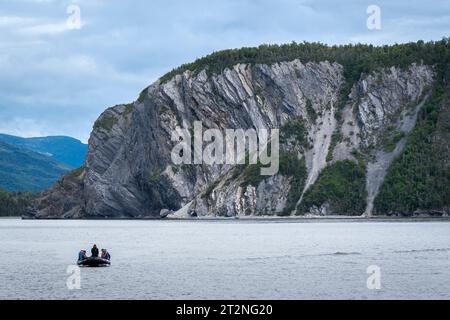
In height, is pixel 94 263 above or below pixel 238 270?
above

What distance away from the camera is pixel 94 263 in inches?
4432

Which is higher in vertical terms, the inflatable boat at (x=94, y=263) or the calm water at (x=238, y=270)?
the inflatable boat at (x=94, y=263)

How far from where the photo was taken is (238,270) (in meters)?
107

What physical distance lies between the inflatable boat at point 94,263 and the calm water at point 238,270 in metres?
1.93

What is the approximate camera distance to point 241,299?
78.8 metres

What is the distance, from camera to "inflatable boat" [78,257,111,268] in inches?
4427

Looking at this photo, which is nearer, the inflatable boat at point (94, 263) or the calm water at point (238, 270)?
the calm water at point (238, 270)

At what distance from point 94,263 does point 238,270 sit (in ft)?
63.9

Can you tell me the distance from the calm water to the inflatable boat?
1.93m

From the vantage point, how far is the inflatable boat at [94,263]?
112m

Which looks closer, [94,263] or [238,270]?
[238,270]
